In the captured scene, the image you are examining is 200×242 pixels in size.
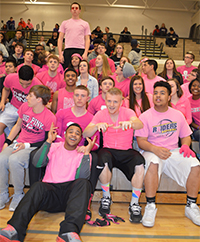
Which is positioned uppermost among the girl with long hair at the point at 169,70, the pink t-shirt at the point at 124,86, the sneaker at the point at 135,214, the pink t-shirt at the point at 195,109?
the girl with long hair at the point at 169,70

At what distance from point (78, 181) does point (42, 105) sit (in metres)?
1.04

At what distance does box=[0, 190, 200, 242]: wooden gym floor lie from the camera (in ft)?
6.84

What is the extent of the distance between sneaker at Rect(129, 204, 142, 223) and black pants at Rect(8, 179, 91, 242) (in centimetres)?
51

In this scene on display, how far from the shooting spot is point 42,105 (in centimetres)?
284

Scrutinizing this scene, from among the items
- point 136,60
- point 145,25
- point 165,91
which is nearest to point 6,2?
point 145,25

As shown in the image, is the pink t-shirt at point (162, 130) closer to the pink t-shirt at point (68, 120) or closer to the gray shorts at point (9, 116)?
the pink t-shirt at point (68, 120)

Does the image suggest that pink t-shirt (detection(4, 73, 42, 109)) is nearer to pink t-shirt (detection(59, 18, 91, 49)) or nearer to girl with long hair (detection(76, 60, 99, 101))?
girl with long hair (detection(76, 60, 99, 101))

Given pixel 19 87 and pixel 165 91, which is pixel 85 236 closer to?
pixel 165 91

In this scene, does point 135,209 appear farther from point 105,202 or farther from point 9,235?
point 9,235

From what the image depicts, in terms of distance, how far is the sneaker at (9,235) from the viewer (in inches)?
71.5

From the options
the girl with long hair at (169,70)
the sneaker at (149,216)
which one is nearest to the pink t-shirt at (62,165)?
the sneaker at (149,216)

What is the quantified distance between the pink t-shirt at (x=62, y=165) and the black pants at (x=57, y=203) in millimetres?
68

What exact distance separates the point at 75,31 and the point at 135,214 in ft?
11.4

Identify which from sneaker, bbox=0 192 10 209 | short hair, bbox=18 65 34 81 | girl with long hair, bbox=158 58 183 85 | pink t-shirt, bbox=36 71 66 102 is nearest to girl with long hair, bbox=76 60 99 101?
pink t-shirt, bbox=36 71 66 102
